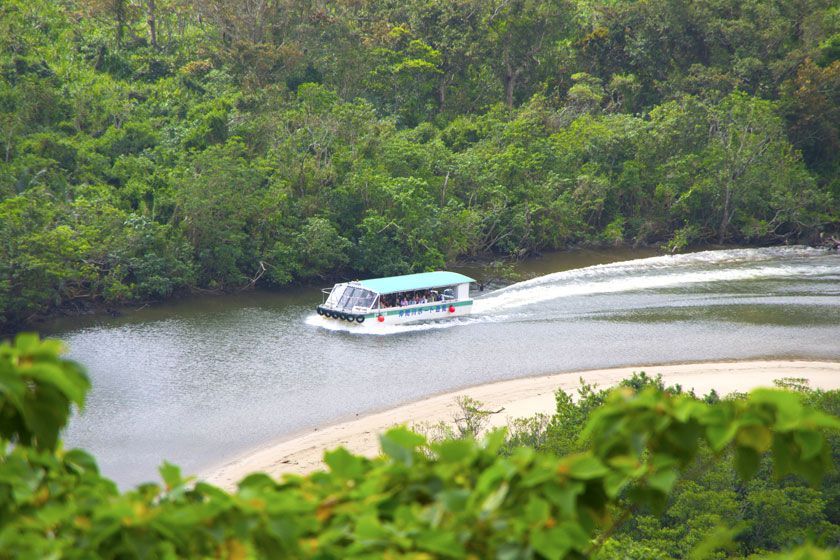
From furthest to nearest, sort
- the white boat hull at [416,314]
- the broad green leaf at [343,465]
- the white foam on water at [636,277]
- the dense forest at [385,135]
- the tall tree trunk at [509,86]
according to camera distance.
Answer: the tall tree trunk at [509,86], the dense forest at [385,135], the white foam on water at [636,277], the white boat hull at [416,314], the broad green leaf at [343,465]

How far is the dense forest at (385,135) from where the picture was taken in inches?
1352

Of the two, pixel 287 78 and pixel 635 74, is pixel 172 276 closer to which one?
pixel 287 78

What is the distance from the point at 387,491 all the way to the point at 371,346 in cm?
2474

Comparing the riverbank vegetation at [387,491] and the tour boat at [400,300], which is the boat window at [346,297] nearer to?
the tour boat at [400,300]

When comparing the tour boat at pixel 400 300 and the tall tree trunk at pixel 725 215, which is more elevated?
the tall tree trunk at pixel 725 215

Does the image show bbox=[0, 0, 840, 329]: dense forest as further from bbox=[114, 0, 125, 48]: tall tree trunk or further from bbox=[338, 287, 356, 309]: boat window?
bbox=[338, 287, 356, 309]: boat window

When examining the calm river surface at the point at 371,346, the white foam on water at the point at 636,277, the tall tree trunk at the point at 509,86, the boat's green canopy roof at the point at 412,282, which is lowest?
the calm river surface at the point at 371,346

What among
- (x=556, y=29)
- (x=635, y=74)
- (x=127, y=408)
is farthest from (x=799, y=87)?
(x=127, y=408)

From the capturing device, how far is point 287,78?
4647cm

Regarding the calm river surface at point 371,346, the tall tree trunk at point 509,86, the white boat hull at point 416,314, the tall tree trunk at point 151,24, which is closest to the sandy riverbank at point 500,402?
the calm river surface at point 371,346

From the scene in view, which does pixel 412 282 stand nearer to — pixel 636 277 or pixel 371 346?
pixel 371 346

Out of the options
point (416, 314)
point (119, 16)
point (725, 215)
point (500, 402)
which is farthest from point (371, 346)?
point (119, 16)

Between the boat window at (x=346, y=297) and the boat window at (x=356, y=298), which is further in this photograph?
the boat window at (x=346, y=297)

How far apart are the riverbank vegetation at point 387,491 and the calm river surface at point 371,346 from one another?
639 inches
